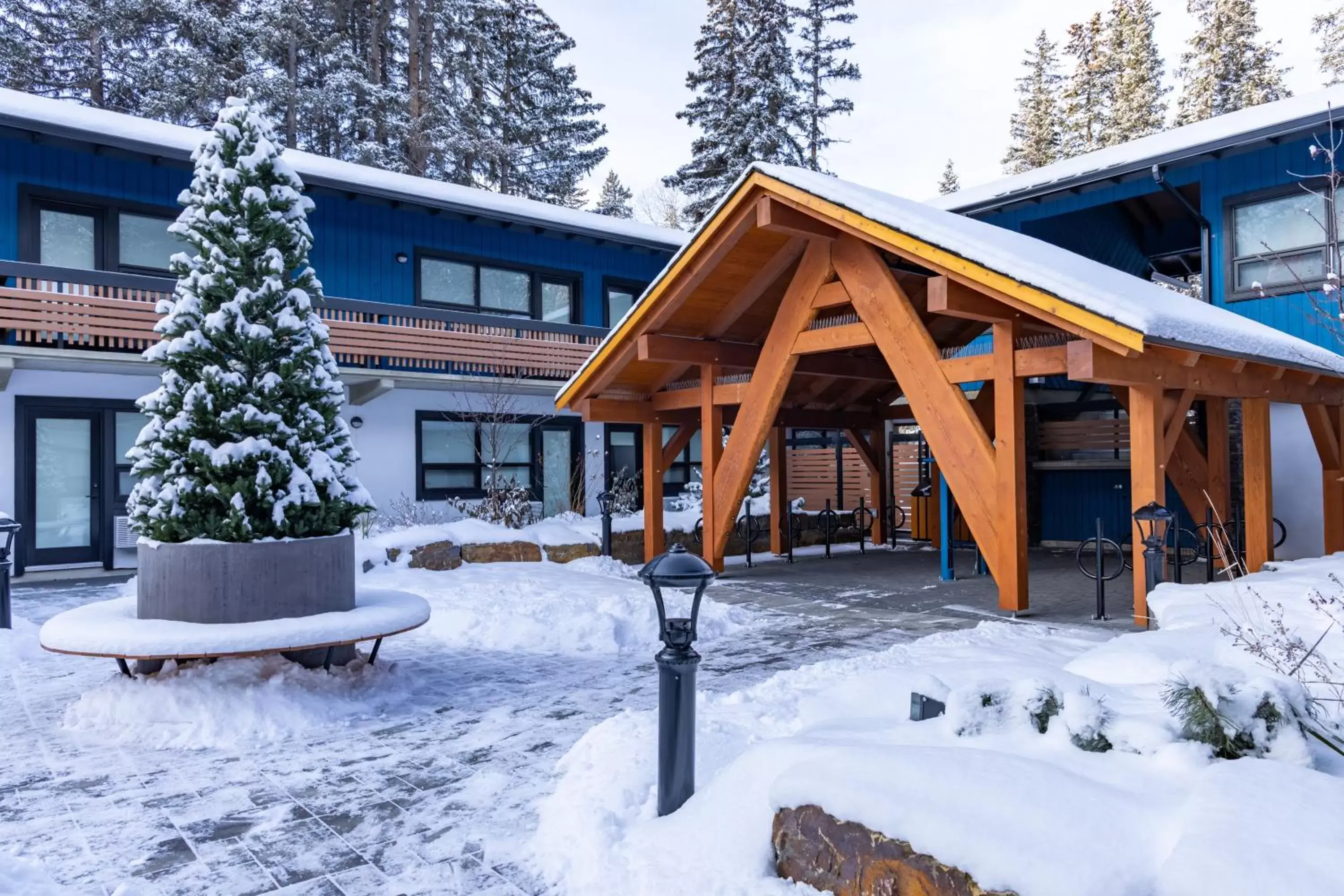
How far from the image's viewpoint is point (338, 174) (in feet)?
48.8

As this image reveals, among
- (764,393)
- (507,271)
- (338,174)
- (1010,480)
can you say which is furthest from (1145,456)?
(507,271)

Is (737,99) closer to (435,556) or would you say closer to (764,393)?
(764,393)

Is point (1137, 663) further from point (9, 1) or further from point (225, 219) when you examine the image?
point (9, 1)

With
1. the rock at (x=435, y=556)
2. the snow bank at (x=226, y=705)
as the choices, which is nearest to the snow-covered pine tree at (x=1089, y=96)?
the rock at (x=435, y=556)

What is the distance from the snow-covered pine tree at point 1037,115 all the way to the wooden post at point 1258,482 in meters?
32.0

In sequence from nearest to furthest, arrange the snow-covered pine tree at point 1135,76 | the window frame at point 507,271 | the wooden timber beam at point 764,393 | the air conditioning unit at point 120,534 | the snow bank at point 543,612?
1. the snow bank at point 543,612
2. the wooden timber beam at point 764,393
3. the air conditioning unit at point 120,534
4. the window frame at point 507,271
5. the snow-covered pine tree at point 1135,76

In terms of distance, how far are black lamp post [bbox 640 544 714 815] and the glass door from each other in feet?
42.2

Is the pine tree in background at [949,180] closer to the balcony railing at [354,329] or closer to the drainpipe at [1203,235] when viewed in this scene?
the balcony railing at [354,329]

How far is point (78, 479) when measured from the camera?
1309 cm

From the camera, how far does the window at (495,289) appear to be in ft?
55.7

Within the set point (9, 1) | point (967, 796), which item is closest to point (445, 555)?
point (967, 796)

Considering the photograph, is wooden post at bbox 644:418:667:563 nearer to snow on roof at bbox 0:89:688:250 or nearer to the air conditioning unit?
snow on roof at bbox 0:89:688:250

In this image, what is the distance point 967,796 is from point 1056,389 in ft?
44.7

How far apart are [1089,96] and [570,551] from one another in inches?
1407
